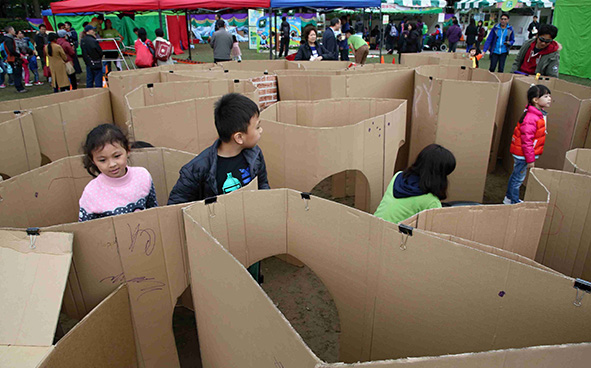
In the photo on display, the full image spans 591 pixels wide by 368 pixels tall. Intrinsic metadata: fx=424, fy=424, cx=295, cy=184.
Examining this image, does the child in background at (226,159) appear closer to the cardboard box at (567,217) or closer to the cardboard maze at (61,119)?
the cardboard box at (567,217)

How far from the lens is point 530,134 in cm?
417

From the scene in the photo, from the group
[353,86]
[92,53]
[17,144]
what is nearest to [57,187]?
[17,144]

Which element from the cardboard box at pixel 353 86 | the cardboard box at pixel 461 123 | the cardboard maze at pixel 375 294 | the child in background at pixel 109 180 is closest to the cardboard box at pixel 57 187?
the child in background at pixel 109 180

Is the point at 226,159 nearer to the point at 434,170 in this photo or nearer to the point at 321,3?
the point at 434,170

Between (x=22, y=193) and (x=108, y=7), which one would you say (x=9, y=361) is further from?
(x=108, y=7)

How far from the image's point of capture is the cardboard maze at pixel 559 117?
14.4 feet

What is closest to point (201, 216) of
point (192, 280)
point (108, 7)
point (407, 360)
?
point (192, 280)

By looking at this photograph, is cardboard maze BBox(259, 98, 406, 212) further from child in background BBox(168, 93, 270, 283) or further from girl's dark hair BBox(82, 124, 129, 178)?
girl's dark hair BBox(82, 124, 129, 178)

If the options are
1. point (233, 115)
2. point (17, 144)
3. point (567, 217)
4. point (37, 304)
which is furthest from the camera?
point (17, 144)

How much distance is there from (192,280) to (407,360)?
1156mm

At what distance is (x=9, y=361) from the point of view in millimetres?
1608

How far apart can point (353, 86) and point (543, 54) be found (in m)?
3.03

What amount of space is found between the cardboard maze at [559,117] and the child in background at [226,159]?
376 cm

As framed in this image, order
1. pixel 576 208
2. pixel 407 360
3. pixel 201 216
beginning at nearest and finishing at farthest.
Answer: pixel 407 360 → pixel 201 216 → pixel 576 208
